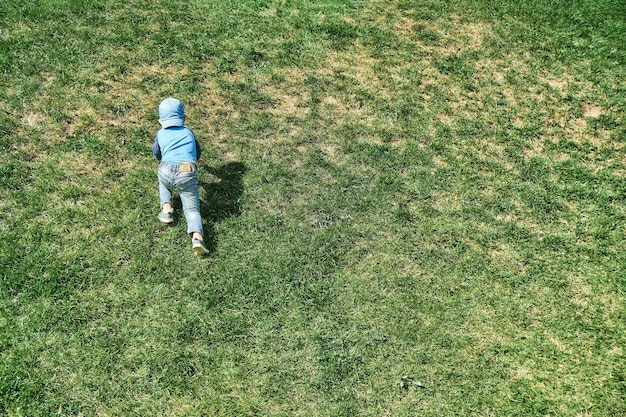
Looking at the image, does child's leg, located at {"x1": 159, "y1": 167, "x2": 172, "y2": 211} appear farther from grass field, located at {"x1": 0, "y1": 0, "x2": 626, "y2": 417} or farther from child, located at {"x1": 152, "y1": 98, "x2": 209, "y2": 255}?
grass field, located at {"x1": 0, "y1": 0, "x2": 626, "y2": 417}

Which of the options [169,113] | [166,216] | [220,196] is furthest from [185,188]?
[169,113]

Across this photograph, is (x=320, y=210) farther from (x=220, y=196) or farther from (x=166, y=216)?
(x=166, y=216)

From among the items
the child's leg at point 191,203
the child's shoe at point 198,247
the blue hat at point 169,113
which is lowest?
the child's shoe at point 198,247

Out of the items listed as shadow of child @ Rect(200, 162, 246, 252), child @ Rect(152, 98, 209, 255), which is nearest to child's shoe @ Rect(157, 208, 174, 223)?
child @ Rect(152, 98, 209, 255)

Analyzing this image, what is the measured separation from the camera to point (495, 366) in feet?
13.8

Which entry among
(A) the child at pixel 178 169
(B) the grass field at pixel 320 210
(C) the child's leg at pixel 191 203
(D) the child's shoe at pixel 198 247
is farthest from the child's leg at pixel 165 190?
(D) the child's shoe at pixel 198 247

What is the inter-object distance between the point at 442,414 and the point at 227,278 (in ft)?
7.21

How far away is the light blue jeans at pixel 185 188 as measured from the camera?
4.62 meters

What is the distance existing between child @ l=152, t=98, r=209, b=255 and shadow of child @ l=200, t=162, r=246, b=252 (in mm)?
231

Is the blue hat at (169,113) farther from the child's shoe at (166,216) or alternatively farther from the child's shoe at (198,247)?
the child's shoe at (198,247)

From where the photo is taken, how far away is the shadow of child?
4930 millimetres

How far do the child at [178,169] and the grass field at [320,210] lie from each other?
0.83 feet

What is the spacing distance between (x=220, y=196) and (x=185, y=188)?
1.71 feet

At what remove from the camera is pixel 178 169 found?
182 inches
